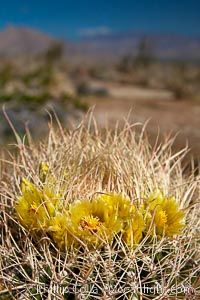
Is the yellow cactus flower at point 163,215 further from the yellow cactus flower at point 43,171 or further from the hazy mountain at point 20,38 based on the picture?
the hazy mountain at point 20,38

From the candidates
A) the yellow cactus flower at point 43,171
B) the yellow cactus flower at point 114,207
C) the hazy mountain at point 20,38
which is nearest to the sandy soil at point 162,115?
the yellow cactus flower at point 43,171

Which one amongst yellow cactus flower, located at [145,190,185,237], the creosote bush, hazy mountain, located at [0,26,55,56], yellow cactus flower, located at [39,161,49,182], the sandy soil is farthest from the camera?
hazy mountain, located at [0,26,55,56]

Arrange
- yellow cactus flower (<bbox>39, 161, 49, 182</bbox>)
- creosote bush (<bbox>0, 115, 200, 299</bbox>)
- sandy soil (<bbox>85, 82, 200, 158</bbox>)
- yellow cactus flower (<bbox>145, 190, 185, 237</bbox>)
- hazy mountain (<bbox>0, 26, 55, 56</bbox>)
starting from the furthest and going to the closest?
hazy mountain (<bbox>0, 26, 55, 56</bbox>)
sandy soil (<bbox>85, 82, 200, 158</bbox>)
yellow cactus flower (<bbox>39, 161, 49, 182</bbox>)
yellow cactus flower (<bbox>145, 190, 185, 237</bbox>)
creosote bush (<bbox>0, 115, 200, 299</bbox>)

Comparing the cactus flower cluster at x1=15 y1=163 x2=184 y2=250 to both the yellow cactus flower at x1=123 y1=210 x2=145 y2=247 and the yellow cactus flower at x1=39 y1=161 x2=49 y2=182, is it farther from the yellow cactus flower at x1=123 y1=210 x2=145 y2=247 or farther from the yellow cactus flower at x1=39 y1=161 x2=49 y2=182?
the yellow cactus flower at x1=39 y1=161 x2=49 y2=182

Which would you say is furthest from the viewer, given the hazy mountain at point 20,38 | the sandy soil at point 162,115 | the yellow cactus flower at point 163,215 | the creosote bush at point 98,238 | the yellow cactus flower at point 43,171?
the hazy mountain at point 20,38

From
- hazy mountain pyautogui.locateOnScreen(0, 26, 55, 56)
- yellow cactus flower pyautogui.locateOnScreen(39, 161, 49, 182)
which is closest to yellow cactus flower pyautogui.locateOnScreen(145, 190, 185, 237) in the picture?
yellow cactus flower pyautogui.locateOnScreen(39, 161, 49, 182)

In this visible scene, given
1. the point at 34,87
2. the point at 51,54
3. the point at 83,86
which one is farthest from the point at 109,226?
the point at 51,54
